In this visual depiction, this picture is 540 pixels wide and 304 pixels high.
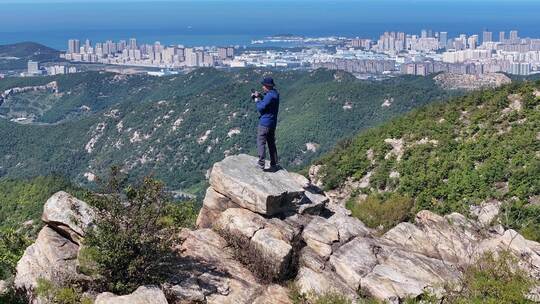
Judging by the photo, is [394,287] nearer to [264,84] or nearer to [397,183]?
[264,84]

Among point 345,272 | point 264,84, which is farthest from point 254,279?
point 264,84

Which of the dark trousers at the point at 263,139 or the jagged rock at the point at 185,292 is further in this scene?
the dark trousers at the point at 263,139

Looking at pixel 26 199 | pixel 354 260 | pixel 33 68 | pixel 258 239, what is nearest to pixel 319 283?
pixel 354 260

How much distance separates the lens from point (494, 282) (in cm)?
819

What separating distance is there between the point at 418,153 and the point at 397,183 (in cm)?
249

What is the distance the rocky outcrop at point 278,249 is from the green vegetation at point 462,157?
184 inches

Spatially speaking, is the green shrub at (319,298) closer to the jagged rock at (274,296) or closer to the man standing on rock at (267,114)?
the jagged rock at (274,296)

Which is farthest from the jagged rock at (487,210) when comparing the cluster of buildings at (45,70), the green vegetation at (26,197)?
the cluster of buildings at (45,70)

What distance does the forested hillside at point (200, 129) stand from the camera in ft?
283

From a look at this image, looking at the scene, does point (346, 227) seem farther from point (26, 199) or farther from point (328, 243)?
point (26, 199)

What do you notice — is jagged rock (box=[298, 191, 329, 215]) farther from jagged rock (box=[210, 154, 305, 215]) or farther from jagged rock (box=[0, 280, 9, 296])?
jagged rock (box=[0, 280, 9, 296])

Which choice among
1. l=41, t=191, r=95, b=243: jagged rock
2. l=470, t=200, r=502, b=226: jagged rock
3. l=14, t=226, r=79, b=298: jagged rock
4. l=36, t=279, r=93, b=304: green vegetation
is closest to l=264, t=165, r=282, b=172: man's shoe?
l=41, t=191, r=95, b=243: jagged rock

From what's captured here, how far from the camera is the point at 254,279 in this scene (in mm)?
9000

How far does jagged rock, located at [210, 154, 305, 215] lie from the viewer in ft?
33.8
